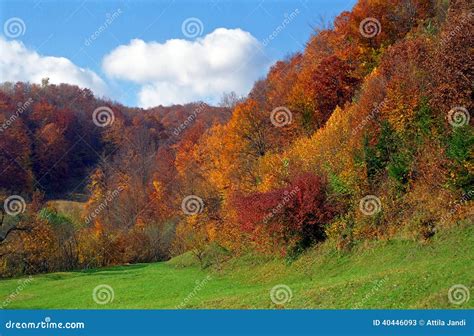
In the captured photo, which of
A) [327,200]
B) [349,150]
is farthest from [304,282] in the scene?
[349,150]

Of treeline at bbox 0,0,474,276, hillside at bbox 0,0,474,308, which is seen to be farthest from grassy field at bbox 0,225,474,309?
treeline at bbox 0,0,474,276

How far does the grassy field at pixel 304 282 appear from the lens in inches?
643

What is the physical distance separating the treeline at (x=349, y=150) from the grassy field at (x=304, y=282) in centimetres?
148

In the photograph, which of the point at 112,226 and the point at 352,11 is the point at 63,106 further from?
the point at 352,11

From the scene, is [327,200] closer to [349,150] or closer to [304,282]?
[349,150]

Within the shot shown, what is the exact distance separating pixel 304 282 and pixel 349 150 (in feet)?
34.4

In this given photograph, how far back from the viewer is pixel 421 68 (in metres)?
30.9

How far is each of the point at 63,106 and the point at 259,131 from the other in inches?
2722

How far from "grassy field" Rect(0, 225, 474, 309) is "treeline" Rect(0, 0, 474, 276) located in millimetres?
1485

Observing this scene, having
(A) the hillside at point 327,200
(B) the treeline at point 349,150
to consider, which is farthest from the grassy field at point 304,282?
(B) the treeline at point 349,150

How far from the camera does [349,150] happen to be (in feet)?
104

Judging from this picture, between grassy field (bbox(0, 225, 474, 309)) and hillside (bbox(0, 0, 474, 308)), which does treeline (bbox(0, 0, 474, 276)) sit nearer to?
hillside (bbox(0, 0, 474, 308))

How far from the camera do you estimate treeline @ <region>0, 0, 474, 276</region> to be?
1056 inches

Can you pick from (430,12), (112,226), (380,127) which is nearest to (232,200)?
(380,127)
